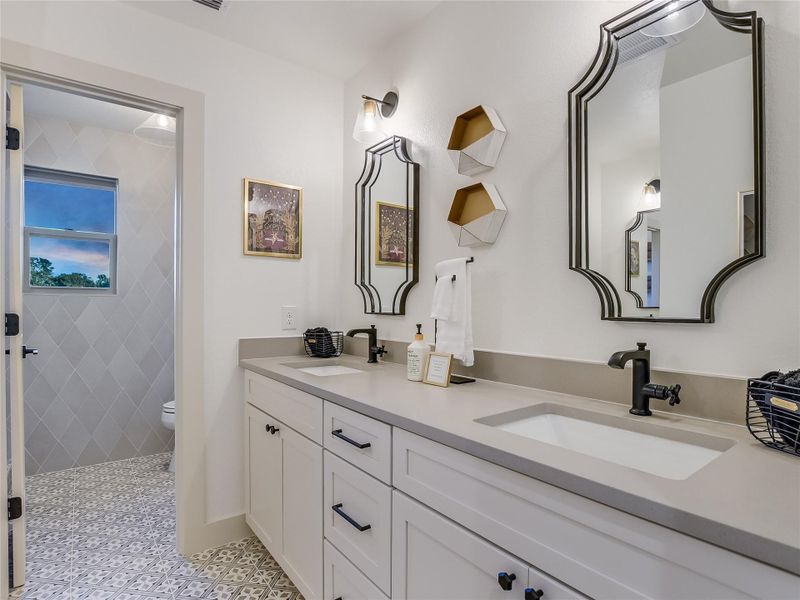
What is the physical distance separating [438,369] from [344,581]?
72 cm

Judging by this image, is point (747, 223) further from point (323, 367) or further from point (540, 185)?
point (323, 367)

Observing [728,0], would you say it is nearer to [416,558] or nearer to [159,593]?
[416,558]

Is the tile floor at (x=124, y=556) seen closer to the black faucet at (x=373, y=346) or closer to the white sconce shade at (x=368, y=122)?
the black faucet at (x=373, y=346)

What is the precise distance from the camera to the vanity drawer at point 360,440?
47.5 inches

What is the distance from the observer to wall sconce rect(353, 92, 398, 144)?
7.11 feet

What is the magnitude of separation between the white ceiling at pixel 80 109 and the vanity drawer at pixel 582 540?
2796mm

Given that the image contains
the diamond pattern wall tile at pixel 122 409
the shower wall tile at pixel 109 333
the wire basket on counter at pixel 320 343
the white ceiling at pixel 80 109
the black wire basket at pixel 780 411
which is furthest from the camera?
the diamond pattern wall tile at pixel 122 409

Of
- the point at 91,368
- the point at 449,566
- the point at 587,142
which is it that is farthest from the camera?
the point at 91,368

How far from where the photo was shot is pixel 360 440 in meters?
1.31

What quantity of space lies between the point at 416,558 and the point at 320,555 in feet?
1.88

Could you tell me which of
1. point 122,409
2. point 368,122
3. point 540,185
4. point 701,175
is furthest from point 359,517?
point 122,409

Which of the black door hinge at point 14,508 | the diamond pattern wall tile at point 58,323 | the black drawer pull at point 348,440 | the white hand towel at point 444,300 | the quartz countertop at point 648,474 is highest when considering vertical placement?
the white hand towel at point 444,300

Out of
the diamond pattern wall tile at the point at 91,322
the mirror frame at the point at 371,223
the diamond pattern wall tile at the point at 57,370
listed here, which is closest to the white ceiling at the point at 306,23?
the mirror frame at the point at 371,223

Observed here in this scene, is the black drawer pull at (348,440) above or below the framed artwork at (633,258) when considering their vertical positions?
below
